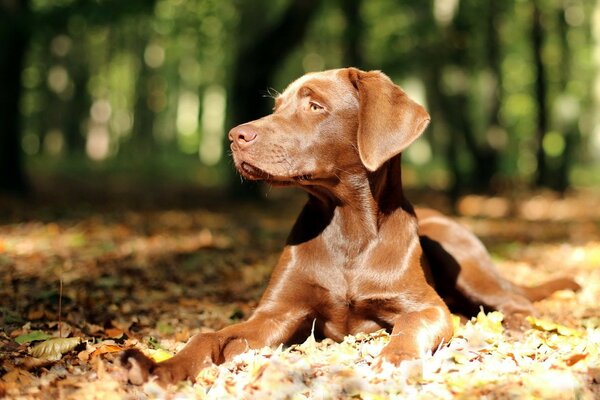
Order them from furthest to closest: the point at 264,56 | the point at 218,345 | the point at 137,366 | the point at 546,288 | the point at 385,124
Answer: the point at 264,56, the point at 546,288, the point at 385,124, the point at 218,345, the point at 137,366

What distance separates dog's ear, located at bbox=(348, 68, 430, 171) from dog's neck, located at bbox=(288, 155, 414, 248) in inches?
10.3

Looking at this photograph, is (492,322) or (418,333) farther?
(492,322)

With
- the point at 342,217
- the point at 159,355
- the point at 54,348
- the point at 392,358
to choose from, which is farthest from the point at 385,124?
the point at 54,348

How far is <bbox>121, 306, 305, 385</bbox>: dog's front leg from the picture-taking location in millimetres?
3553

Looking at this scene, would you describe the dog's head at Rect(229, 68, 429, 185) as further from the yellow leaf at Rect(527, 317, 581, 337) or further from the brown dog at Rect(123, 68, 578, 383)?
the yellow leaf at Rect(527, 317, 581, 337)

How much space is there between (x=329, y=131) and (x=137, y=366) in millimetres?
1789

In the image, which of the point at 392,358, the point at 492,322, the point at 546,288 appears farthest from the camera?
the point at 546,288

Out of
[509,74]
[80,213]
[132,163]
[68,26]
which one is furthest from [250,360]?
[509,74]

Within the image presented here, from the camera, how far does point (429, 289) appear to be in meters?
4.49

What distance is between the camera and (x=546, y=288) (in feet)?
21.2

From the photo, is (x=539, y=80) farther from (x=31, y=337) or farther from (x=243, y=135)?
(x=31, y=337)

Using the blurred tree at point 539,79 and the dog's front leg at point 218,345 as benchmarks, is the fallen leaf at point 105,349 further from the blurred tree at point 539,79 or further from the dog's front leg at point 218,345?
the blurred tree at point 539,79

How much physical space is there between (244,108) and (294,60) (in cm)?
2001

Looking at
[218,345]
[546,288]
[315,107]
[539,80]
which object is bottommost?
[546,288]
